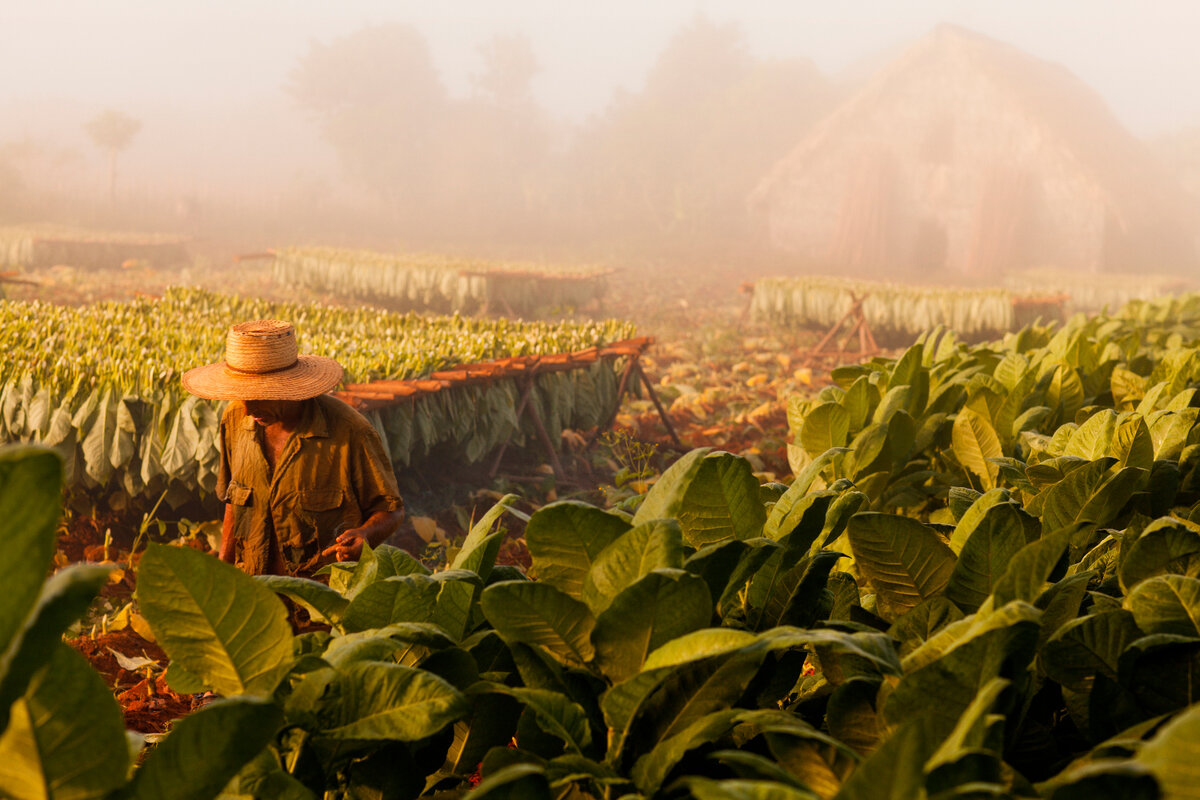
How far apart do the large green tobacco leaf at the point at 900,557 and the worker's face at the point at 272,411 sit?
2.31 meters

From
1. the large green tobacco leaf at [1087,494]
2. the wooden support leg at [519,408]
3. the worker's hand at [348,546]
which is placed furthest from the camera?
the wooden support leg at [519,408]

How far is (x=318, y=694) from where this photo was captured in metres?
0.78

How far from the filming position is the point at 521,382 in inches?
256

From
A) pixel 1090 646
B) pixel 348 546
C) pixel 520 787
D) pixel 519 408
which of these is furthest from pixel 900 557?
pixel 519 408

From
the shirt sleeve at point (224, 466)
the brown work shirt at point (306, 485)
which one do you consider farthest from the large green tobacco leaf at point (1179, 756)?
the shirt sleeve at point (224, 466)

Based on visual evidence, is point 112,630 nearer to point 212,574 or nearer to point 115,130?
point 212,574

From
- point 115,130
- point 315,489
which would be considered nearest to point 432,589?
point 315,489

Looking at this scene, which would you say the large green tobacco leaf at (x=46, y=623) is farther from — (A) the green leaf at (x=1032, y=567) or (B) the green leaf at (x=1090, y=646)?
(B) the green leaf at (x=1090, y=646)

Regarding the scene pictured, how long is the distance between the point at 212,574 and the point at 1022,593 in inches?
30.9

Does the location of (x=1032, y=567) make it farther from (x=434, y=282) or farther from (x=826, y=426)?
(x=434, y=282)

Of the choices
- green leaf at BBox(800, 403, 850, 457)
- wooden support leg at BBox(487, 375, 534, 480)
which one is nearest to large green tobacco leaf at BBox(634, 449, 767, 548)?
green leaf at BBox(800, 403, 850, 457)

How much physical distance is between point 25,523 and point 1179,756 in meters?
0.74

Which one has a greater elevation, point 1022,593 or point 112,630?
point 1022,593

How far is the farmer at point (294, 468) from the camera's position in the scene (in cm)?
284
